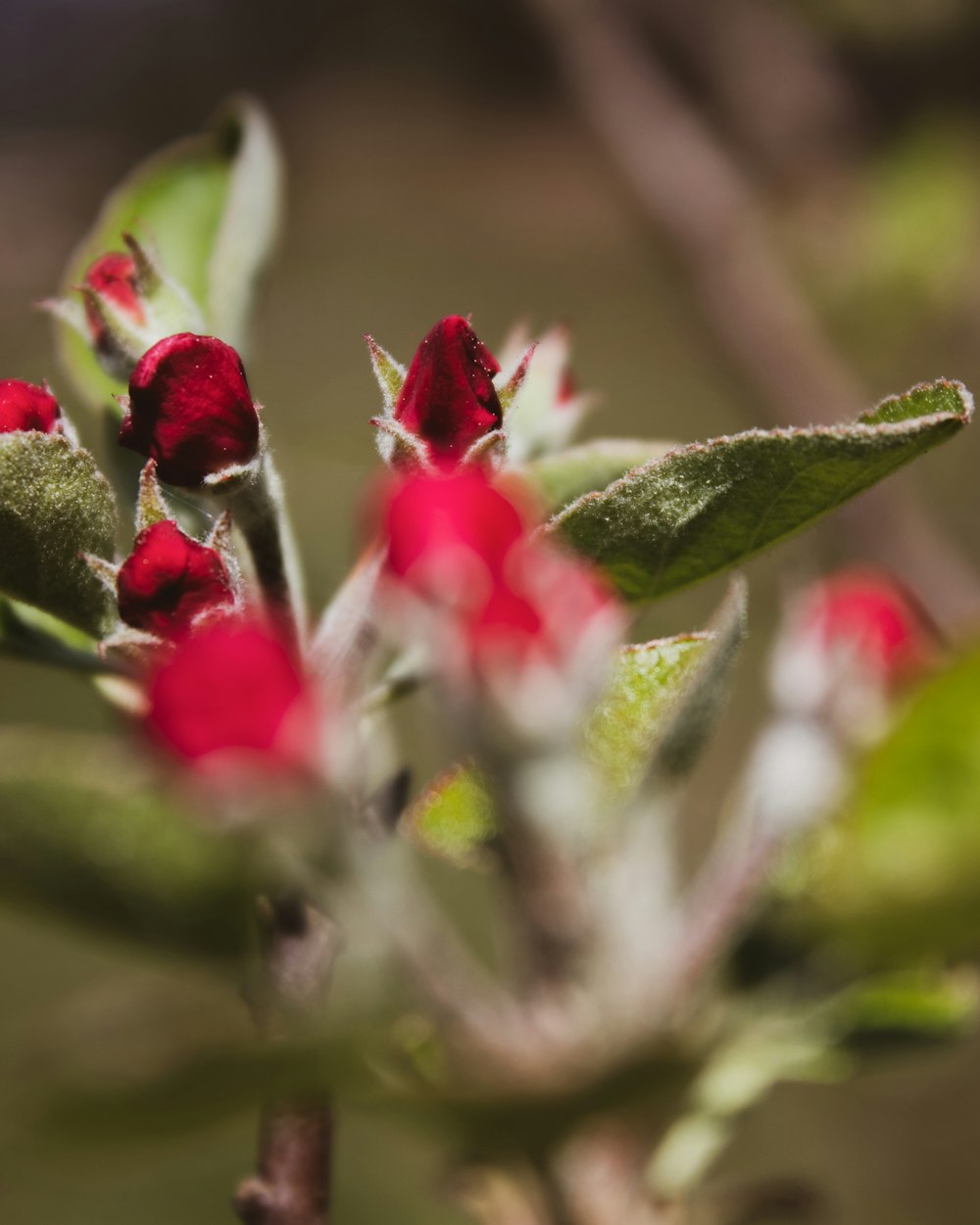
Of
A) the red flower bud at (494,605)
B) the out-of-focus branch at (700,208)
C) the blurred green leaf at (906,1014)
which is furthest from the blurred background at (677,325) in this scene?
the blurred green leaf at (906,1014)

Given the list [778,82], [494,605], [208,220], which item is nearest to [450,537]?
[494,605]

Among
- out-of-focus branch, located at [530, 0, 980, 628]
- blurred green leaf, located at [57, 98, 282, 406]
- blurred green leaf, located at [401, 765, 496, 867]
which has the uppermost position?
out-of-focus branch, located at [530, 0, 980, 628]

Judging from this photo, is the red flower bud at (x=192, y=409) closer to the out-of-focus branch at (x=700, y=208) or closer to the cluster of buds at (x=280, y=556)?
the cluster of buds at (x=280, y=556)

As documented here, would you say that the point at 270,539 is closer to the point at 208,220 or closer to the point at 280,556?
the point at 280,556

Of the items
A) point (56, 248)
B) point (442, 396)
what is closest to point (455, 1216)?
point (442, 396)

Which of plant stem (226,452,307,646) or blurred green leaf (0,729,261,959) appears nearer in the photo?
blurred green leaf (0,729,261,959)

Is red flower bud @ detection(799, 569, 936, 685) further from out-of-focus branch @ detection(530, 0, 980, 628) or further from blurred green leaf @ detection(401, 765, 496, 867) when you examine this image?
out-of-focus branch @ detection(530, 0, 980, 628)

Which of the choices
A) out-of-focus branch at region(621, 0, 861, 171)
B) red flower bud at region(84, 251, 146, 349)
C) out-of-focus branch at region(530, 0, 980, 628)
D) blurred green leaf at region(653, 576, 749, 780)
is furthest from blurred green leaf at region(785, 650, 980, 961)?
out-of-focus branch at region(621, 0, 861, 171)
